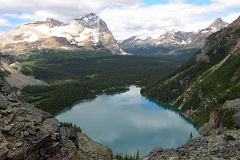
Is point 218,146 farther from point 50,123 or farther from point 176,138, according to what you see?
point 176,138

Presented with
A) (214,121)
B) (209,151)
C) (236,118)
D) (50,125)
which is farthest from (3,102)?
(214,121)

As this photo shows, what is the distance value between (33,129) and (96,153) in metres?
40.9

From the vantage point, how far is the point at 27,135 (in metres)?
69.6

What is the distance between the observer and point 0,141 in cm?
6394

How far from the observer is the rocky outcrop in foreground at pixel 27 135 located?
66.2 metres

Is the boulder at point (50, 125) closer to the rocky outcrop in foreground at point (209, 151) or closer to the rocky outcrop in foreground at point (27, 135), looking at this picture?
the rocky outcrop in foreground at point (27, 135)

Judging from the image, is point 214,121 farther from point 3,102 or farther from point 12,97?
point 3,102

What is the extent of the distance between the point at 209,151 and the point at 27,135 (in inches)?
1730

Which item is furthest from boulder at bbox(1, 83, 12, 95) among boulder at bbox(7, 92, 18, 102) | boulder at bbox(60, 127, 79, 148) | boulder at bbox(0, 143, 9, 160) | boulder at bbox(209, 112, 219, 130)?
boulder at bbox(209, 112, 219, 130)

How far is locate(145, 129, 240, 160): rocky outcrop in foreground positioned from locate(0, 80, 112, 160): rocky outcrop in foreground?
23.6 m

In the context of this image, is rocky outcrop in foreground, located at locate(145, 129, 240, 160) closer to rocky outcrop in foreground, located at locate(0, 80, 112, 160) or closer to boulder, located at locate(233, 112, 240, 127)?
rocky outcrop in foreground, located at locate(0, 80, 112, 160)

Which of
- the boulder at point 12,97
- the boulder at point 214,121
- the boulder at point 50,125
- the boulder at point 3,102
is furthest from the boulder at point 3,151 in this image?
the boulder at point 214,121

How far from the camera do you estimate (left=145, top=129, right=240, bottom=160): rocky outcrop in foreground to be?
87.5 m

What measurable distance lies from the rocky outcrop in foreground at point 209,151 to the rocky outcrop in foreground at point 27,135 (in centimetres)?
2360
